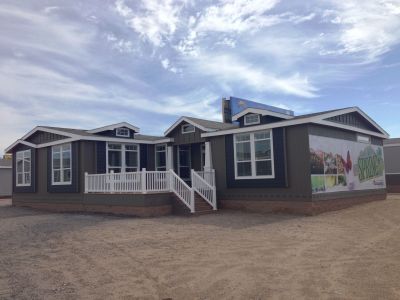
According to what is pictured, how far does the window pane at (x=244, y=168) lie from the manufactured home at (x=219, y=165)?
1.5 inches

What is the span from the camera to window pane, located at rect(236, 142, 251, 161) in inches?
629

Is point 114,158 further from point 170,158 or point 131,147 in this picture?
point 170,158

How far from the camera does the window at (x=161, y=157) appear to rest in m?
20.6

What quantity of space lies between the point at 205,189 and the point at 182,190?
1.11m

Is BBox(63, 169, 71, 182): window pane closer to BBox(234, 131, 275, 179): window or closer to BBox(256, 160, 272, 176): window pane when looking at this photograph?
BBox(234, 131, 275, 179): window

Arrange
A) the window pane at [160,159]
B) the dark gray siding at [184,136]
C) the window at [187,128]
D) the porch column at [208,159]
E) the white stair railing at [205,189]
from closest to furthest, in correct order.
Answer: the white stair railing at [205,189] → the porch column at [208,159] → the dark gray siding at [184,136] → the window at [187,128] → the window pane at [160,159]

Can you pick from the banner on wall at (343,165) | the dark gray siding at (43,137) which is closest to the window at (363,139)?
the banner on wall at (343,165)

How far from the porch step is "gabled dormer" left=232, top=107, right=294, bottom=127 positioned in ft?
11.1

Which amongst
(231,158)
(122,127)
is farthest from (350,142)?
(122,127)

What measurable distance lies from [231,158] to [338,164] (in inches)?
160

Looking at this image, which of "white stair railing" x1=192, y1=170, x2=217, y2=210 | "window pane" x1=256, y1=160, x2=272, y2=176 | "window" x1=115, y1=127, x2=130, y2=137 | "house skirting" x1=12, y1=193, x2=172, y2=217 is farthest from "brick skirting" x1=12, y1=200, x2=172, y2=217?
"window" x1=115, y1=127, x2=130, y2=137

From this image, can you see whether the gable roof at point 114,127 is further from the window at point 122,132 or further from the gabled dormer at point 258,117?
the gabled dormer at point 258,117

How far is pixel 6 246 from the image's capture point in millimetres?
9492

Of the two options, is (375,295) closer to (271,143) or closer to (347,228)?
(347,228)
